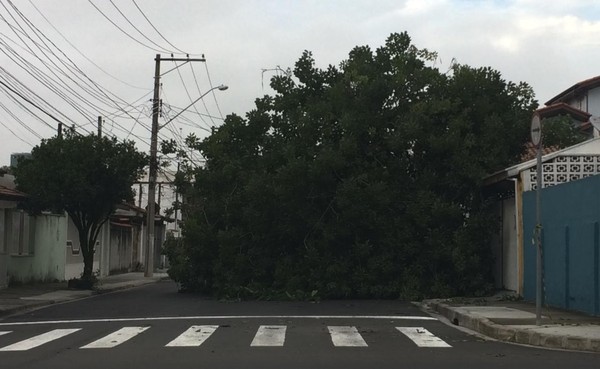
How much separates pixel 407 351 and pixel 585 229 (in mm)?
6343

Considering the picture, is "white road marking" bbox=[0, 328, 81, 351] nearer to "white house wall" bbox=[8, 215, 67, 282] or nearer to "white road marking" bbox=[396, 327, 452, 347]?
"white road marking" bbox=[396, 327, 452, 347]

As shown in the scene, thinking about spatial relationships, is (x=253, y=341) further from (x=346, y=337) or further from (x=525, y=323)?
(x=525, y=323)

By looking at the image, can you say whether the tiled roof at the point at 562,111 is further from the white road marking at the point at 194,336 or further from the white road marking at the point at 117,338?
the white road marking at the point at 117,338

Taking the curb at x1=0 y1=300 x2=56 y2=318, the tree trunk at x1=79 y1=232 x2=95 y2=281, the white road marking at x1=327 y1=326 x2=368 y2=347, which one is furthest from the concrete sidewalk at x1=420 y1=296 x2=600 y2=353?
the tree trunk at x1=79 y1=232 x2=95 y2=281

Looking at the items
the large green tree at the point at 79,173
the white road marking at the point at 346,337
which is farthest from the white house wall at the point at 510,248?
the large green tree at the point at 79,173

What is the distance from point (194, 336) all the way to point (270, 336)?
4.31ft

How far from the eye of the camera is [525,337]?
1212cm

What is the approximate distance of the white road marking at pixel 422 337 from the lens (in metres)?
11.8

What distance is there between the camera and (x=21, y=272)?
91.1ft

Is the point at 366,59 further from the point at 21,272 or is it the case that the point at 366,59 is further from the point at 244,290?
the point at 21,272

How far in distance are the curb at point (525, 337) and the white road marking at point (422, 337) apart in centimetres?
102

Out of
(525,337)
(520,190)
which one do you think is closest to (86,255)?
(520,190)

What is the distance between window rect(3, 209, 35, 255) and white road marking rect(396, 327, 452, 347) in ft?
56.7

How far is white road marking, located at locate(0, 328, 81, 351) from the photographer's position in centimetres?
1154
